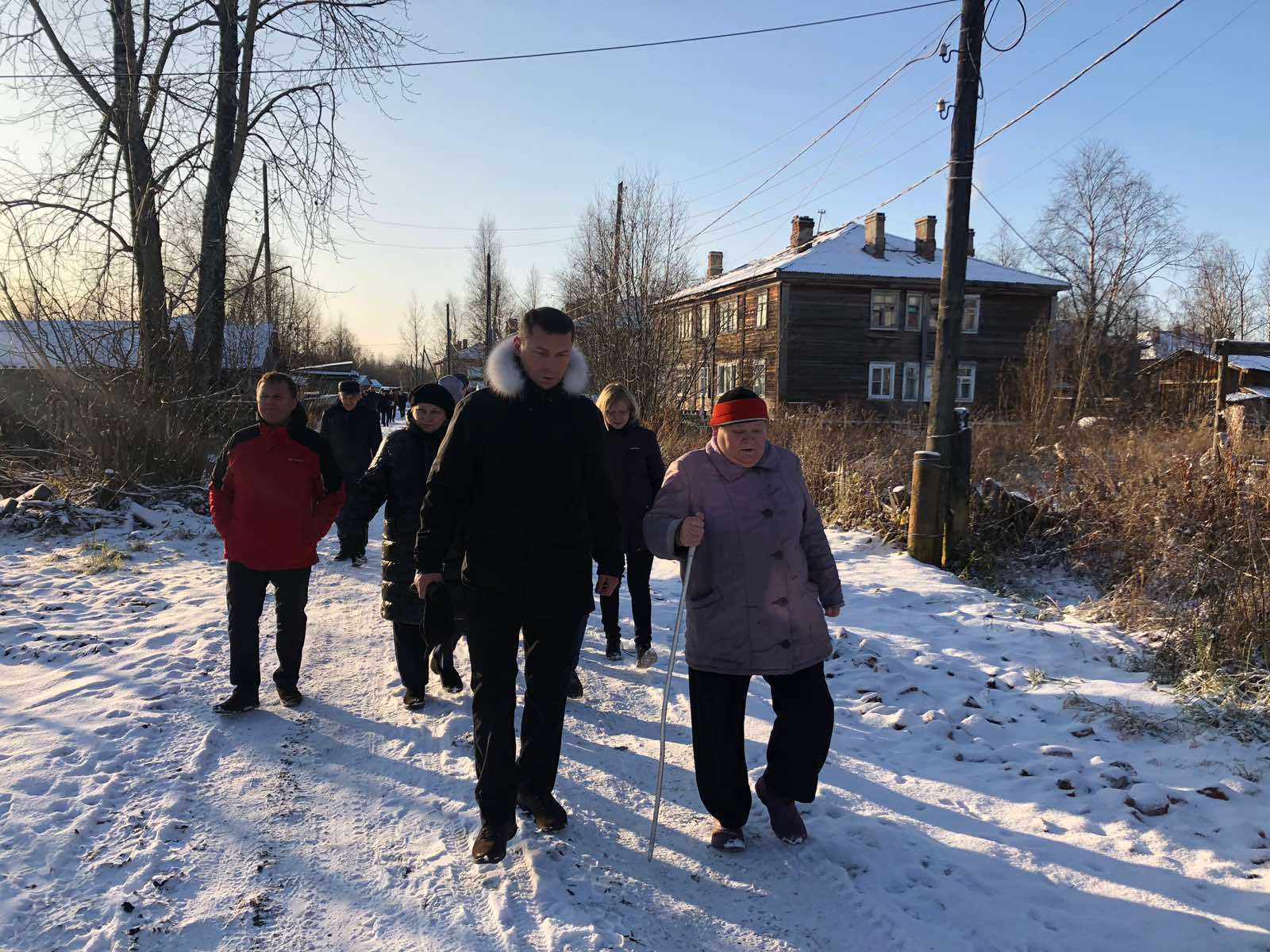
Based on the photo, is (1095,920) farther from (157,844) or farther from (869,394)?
(869,394)

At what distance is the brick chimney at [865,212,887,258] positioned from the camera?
108 feet

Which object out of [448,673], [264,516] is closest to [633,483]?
[448,673]

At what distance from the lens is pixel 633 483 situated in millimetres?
5645

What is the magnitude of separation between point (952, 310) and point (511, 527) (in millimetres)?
6454

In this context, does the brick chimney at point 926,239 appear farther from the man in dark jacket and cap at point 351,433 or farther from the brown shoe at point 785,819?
the brown shoe at point 785,819

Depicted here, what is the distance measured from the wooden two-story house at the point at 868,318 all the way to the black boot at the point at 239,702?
25850 mm

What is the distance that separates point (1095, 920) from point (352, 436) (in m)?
7.50

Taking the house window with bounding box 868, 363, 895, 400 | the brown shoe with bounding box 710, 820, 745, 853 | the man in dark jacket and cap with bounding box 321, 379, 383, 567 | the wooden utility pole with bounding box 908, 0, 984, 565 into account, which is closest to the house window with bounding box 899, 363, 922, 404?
the house window with bounding box 868, 363, 895, 400

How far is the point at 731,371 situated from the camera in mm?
27891

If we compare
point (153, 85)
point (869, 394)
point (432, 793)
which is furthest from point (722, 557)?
point (869, 394)

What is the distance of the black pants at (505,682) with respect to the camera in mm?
3094

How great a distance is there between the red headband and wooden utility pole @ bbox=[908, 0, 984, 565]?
5103mm

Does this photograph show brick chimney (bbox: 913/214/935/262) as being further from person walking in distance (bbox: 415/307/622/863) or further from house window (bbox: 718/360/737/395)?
person walking in distance (bbox: 415/307/622/863)

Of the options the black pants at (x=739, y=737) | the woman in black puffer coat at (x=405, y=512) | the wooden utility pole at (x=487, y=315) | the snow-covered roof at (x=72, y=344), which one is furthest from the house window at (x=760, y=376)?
the wooden utility pole at (x=487, y=315)
